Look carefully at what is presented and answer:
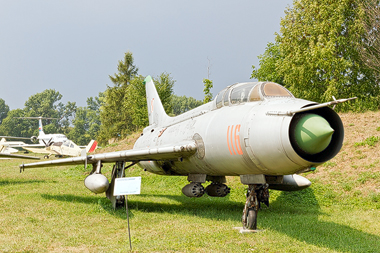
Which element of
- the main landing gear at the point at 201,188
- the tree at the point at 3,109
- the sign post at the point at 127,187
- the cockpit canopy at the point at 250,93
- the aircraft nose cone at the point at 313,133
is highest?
the tree at the point at 3,109

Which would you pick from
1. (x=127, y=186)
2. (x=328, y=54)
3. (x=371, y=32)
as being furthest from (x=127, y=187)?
(x=371, y=32)

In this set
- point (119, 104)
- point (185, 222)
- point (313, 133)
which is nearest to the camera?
point (313, 133)

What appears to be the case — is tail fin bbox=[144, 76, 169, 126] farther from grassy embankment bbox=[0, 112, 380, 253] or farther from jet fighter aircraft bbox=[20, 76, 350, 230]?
grassy embankment bbox=[0, 112, 380, 253]

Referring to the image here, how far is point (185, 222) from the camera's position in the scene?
8.70 metres

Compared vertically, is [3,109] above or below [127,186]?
above

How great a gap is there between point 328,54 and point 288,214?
58.1ft

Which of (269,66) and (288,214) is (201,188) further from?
(269,66)

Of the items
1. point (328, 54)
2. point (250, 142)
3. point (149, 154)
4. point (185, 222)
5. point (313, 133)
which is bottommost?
point (185, 222)

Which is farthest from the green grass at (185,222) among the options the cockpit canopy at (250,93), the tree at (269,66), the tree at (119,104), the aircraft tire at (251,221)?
the tree at (119,104)

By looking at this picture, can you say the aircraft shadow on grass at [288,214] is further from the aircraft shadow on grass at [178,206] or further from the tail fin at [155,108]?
the tail fin at [155,108]

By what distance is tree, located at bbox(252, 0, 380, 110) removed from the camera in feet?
81.8

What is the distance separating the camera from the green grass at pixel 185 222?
651cm

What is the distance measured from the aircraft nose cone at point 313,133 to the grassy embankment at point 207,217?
2.06 m

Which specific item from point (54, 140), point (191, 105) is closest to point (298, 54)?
point (54, 140)
